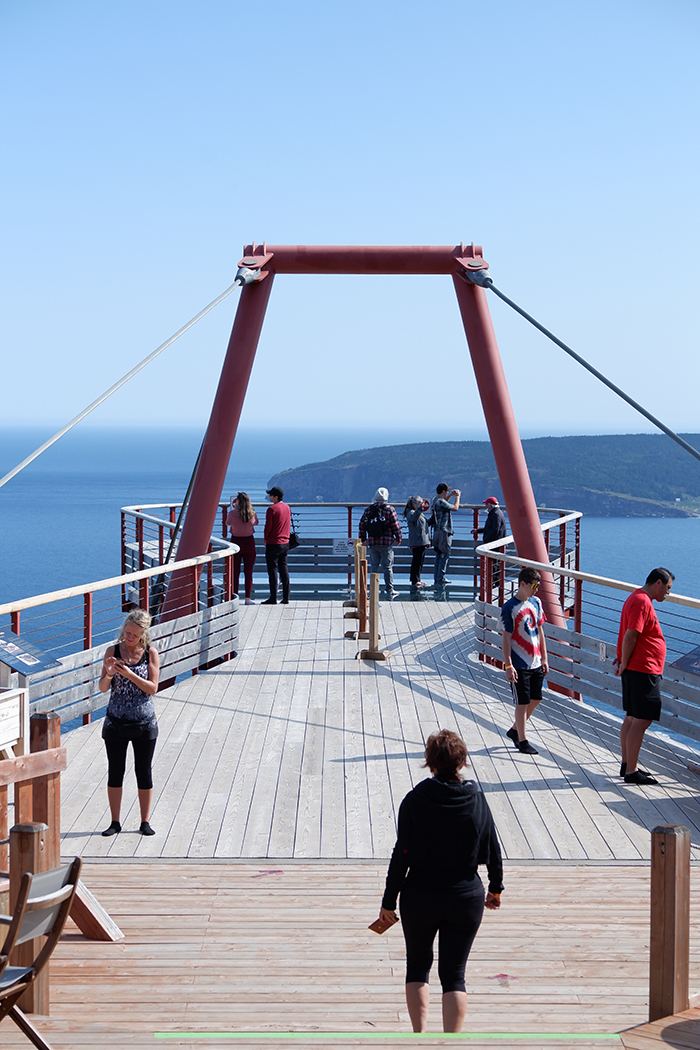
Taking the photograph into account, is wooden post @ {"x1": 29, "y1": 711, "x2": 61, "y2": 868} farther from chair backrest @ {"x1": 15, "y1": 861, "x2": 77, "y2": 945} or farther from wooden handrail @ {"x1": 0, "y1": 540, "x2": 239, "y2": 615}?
wooden handrail @ {"x1": 0, "y1": 540, "x2": 239, "y2": 615}

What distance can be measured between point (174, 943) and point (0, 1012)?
1707 millimetres

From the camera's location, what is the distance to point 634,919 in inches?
211

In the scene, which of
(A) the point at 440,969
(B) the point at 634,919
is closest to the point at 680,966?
(A) the point at 440,969

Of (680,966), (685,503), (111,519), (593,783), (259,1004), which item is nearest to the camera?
(680,966)

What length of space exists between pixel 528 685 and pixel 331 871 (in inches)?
119

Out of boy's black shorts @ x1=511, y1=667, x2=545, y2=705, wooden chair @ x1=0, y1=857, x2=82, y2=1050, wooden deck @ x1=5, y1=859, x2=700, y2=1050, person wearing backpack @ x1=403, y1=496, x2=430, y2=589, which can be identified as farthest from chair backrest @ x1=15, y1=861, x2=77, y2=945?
person wearing backpack @ x1=403, y1=496, x2=430, y2=589

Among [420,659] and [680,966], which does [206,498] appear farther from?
[680,966]

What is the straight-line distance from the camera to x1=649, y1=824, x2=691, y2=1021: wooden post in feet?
12.2

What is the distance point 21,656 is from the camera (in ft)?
25.4

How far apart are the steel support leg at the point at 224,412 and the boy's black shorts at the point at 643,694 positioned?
21.4 feet

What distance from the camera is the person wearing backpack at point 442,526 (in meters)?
17.1

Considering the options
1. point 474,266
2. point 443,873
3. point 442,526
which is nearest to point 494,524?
point 442,526

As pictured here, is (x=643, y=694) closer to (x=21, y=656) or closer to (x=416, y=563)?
(x=21, y=656)

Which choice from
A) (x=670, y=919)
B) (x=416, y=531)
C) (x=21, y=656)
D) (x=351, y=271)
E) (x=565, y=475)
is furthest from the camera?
(x=565, y=475)
